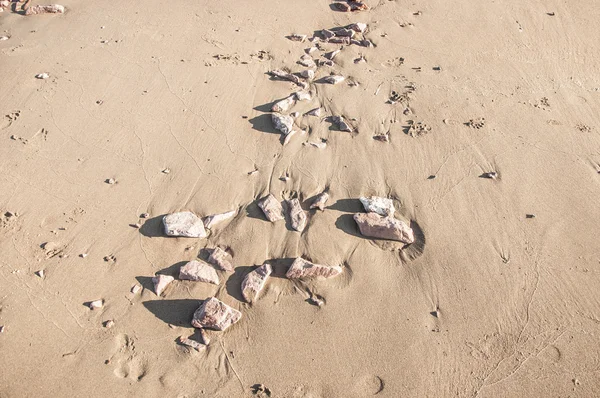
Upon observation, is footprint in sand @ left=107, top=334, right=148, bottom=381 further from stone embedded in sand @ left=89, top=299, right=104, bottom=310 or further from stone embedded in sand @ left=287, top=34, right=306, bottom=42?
stone embedded in sand @ left=287, top=34, right=306, bottom=42

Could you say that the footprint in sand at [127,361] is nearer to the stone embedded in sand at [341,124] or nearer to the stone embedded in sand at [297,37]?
the stone embedded in sand at [341,124]

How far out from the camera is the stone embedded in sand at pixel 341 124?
445 cm

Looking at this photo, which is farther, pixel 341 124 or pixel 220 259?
pixel 341 124

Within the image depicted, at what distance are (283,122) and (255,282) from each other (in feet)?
6.24

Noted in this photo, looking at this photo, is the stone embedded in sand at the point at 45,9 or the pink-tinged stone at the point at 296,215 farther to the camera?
the stone embedded in sand at the point at 45,9

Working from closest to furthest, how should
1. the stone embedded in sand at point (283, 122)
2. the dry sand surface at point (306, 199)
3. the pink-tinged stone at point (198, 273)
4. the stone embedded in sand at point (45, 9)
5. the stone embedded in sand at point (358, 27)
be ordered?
1. the dry sand surface at point (306, 199)
2. the pink-tinged stone at point (198, 273)
3. the stone embedded in sand at point (283, 122)
4. the stone embedded in sand at point (358, 27)
5. the stone embedded in sand at point (45, 9)

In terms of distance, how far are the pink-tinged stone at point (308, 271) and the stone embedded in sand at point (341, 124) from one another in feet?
5.69

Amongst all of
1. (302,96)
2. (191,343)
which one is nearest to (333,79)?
(302,96)

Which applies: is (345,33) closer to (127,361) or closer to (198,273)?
(198,273)

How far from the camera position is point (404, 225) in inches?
142

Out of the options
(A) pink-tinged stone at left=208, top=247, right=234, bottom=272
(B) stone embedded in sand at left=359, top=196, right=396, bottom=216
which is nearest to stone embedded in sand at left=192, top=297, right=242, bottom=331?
(A) pink-tinged stone at left=208, top=247, right=234, bottom=272

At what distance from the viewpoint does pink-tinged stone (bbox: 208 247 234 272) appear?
3396 mm

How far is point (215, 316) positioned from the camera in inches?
120

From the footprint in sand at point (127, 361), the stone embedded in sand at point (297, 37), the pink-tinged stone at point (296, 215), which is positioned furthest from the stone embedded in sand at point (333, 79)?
the footprint in sand at point (127, 361)
